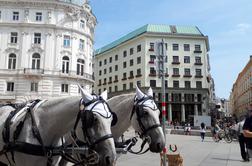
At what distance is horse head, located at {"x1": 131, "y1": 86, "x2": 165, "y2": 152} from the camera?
15.8 feet

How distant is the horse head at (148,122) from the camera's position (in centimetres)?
481

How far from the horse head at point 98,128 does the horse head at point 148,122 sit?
1.62m

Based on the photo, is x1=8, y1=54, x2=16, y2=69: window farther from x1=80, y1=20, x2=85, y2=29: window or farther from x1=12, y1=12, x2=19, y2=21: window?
x1=80, y1=20, x2=85, y2=29: window

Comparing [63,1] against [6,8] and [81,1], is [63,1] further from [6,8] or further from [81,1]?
[6,8]

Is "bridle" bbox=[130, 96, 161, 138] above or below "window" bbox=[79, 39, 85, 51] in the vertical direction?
below

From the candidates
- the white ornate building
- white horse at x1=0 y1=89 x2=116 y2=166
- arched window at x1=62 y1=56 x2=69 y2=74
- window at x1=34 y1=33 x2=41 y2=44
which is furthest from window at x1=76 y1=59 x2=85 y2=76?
white horse at x1=0 y1=89 x2=116 y2=166

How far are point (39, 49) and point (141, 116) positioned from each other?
35086 mm

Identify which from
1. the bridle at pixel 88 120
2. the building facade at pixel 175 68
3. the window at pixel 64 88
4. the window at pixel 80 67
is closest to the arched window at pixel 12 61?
the window at pixel 64 88

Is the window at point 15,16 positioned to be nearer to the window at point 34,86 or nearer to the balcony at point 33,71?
the balcony at point 33,71

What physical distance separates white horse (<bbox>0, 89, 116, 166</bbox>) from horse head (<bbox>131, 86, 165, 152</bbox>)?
131 centimetres

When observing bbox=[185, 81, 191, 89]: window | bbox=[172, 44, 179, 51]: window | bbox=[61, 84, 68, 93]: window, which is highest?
bbox=[172, 44, 179, 51]: window

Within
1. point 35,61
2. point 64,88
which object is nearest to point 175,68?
point 64,88

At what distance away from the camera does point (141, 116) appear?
4977 mm

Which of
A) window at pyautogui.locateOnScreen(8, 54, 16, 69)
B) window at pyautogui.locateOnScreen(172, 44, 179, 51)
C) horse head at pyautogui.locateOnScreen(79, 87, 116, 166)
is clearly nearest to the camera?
horse head at pyautogui.locateOnScreen(79, 87, 116, 166)
